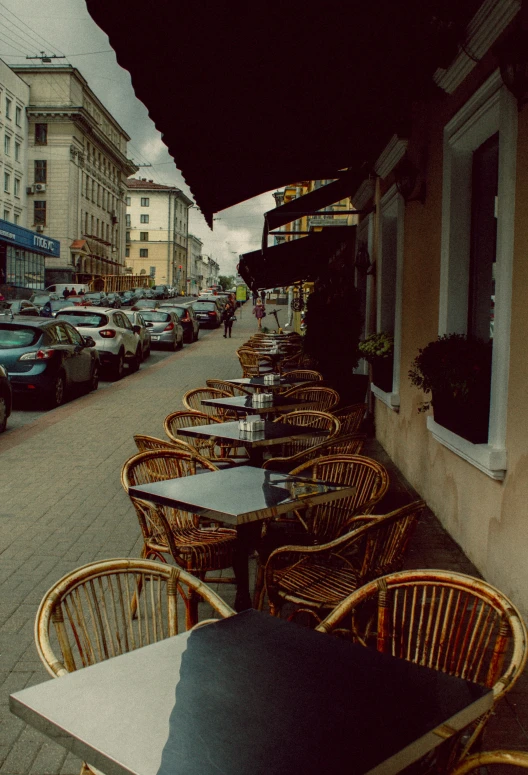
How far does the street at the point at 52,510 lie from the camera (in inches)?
127

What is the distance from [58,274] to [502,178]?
6321 cm

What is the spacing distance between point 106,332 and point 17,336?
502 cm

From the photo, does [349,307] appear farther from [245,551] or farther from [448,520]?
[245,551]

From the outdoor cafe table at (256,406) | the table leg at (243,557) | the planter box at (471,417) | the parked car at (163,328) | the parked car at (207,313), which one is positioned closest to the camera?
the table leg at (243,557)

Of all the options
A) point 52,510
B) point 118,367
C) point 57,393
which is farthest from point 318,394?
point 118,367

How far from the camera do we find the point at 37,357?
479 inches

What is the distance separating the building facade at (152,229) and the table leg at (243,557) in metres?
104

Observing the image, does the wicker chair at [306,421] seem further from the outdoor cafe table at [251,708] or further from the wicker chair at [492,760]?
the wicker chair at [492,760]

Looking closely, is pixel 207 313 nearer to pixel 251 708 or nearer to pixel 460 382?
pixel 460 382

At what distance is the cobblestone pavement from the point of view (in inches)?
120

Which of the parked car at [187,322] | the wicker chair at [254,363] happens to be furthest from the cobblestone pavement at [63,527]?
the parked car at [187,322]

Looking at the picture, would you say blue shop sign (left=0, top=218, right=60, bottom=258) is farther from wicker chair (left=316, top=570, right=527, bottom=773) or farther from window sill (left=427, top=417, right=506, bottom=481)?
wicker chair (left=316, top=570, right=527, bottom=773)

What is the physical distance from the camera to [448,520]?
5777 mm

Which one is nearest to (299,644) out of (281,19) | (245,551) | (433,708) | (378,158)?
(433,708)
